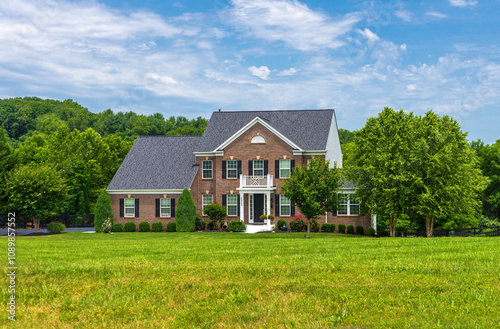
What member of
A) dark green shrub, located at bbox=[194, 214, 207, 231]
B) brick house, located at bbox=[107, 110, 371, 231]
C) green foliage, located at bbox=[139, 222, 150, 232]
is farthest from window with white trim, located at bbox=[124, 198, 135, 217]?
dark green shrub, located at bbox=[194, 214, 207, 231]

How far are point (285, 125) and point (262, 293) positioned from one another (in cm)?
3442

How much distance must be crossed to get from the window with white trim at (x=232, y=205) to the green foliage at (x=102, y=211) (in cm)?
983

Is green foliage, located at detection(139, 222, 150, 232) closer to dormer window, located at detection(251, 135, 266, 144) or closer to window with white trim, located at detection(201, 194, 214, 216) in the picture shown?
window with white trim, located at detection(201, 194, 214, 216)

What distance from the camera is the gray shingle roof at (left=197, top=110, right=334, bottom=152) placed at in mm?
41812

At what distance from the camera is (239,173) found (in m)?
41.8

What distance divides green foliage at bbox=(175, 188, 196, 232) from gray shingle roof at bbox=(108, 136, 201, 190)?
5.86 feet

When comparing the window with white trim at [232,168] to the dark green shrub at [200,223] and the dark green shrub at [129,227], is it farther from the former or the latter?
the dark green shrub at [129,227]

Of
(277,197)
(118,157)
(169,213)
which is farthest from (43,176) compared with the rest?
(118,157)

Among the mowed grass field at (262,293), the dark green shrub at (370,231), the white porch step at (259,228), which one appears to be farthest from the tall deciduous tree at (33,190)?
the mowed grass field at (262,293)

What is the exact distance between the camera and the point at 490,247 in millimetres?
17188

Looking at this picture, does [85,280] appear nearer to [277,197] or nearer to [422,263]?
[422,263]

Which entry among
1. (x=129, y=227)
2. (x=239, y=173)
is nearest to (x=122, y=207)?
(x=129, y=227)

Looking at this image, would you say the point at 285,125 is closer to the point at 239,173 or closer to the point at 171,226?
the point at 239,173

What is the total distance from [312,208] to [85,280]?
2000cm
